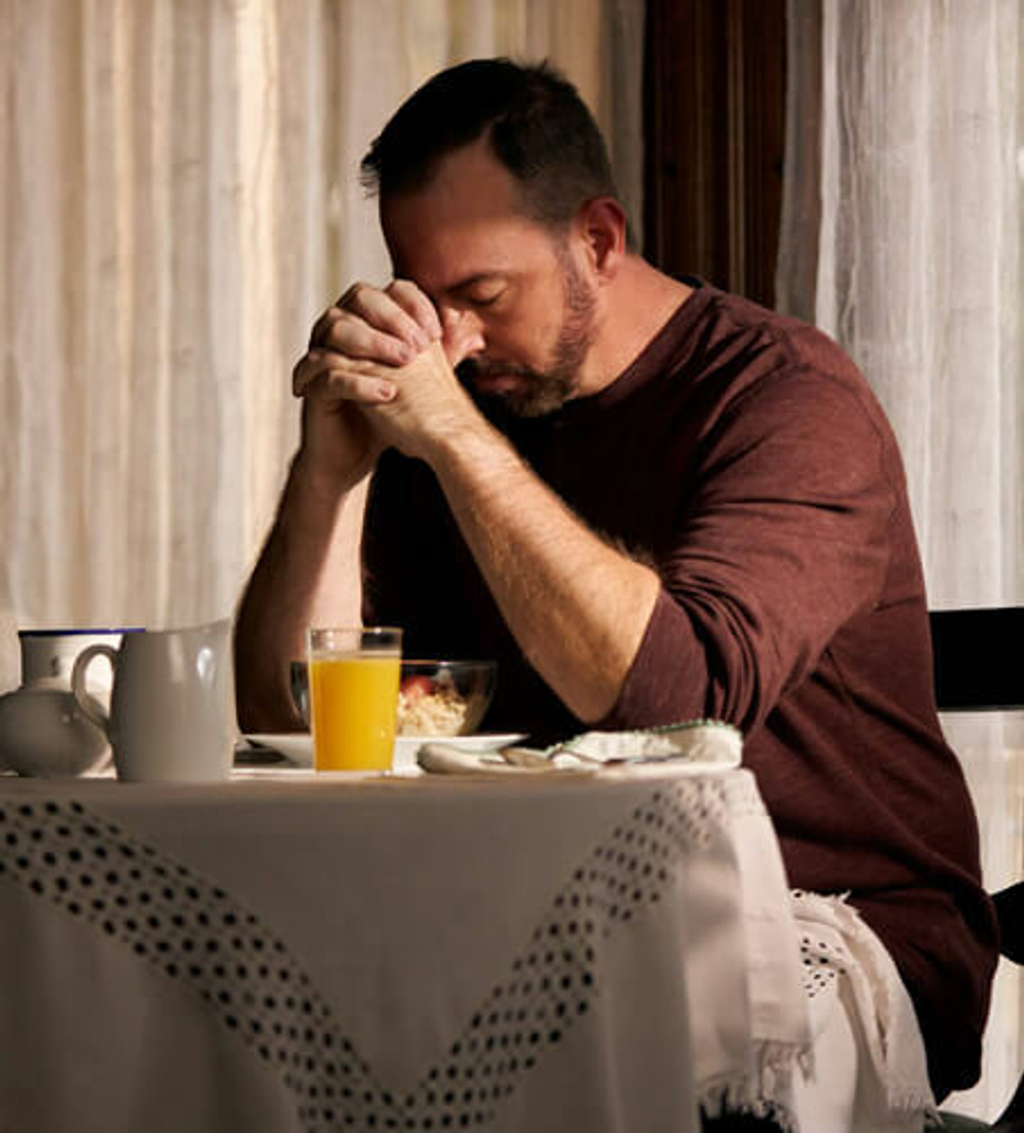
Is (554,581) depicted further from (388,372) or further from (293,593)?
(293,593)

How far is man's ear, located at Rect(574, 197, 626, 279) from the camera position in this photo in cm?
202

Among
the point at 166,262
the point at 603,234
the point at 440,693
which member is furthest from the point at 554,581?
the point at 166,262

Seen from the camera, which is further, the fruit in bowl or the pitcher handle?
the fruit in bowl

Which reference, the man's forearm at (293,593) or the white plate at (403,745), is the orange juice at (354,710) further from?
the man's forearm at (293,593)

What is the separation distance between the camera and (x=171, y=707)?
3.83 feet

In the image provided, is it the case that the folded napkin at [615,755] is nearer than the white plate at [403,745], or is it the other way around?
the folded napkin at [615,755]

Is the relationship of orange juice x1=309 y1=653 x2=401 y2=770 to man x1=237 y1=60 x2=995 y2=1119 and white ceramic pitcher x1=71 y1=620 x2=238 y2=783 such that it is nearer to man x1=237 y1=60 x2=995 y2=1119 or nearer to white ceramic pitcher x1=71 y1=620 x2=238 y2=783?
white ceramic pitcher x1=71 y1=620 x2=238 y2=783

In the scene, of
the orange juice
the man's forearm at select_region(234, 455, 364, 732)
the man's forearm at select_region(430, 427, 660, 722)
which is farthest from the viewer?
the man's forearm at select_region(234, 455, 364, 732)

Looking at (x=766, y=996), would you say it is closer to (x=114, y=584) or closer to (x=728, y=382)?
(x=728, y=382)

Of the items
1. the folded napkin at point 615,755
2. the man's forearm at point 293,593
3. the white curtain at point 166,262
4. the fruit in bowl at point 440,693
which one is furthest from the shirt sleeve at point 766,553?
→ the white curtain at point 166,262

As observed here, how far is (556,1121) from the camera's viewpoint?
1.01 metres

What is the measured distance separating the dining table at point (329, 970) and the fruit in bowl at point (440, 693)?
17.4 inches

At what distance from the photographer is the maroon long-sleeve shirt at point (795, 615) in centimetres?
154

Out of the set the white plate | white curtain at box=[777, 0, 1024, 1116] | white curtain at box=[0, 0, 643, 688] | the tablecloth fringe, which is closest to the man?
the white plate
